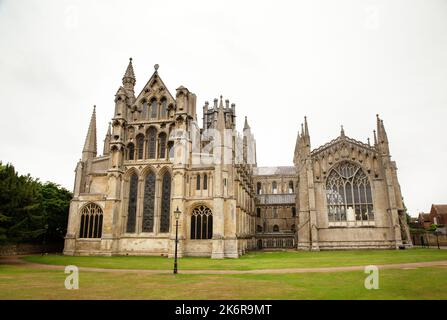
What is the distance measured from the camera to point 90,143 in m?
43.2

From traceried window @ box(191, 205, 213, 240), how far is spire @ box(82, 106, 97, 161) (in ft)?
57.7

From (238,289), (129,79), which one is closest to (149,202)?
(129,79)

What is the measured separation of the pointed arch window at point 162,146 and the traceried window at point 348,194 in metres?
A: 25.9

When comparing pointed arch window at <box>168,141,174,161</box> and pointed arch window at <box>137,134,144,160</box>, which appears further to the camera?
pointed arch window at <box>137,134,144,160</box>

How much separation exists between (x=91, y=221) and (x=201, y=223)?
14749mm

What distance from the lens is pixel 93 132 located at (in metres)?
43.8

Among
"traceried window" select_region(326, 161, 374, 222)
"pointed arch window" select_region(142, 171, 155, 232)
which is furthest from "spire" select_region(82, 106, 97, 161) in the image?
"traceried window" select_region(326, 161, 374, 222)

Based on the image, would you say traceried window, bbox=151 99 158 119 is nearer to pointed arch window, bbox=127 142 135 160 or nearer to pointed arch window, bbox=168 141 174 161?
pointed arch window, bbox=168 141 174 161

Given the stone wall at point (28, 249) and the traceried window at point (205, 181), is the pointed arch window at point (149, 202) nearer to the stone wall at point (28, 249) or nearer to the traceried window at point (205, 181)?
the traceried window at point (205, 181)

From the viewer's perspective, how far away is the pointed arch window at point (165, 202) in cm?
3794

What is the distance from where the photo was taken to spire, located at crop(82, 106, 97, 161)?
42.6 meters

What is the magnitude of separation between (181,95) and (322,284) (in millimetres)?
30736
